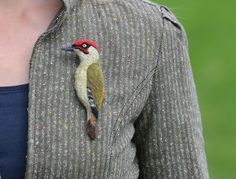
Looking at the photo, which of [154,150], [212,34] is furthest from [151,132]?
[212,34]

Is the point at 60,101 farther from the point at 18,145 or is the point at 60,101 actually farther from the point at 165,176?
the point at 165,176

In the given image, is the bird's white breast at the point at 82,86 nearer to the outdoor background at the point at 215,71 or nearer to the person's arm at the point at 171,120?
the person's arm at the point at 171,120

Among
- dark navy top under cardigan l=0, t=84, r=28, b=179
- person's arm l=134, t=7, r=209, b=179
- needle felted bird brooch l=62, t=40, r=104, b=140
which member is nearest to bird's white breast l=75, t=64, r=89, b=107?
needle felted bird brooch l=62, t=40, r=104, b=140

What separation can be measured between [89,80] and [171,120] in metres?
0.32

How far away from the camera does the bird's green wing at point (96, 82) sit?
113 inches

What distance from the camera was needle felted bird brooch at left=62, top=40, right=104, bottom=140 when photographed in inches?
113

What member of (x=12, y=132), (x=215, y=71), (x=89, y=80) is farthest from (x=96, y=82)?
(x=215, y=71)

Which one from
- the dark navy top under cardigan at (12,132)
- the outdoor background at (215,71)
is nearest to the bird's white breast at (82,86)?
the dark navy top under cardigan at (12,132)

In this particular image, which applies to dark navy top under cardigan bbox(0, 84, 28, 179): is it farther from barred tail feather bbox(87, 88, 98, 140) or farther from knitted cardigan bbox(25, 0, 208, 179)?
barred tail feather bbox(87, 88, 98, 140)

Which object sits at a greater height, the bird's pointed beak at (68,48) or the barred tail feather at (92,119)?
the bird's pointed beak at (68,48)

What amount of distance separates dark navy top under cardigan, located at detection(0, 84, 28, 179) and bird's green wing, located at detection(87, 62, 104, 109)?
0.16m

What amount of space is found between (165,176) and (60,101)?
42 cm

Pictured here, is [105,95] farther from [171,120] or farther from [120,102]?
[171,120]

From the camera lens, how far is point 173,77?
10.1ft
